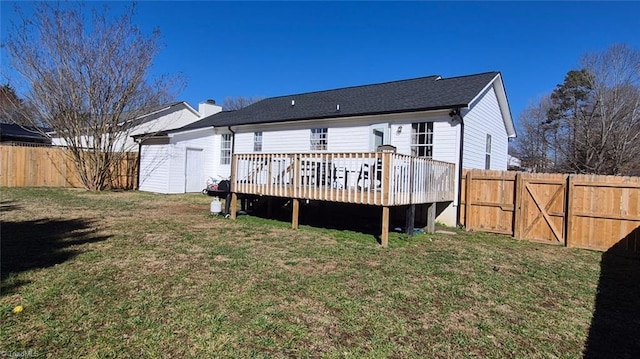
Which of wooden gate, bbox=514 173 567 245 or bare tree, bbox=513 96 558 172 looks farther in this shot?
bare tree, bbox=513 96 558 172

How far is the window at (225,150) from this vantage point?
16636 mm

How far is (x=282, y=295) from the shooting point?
4.04 m

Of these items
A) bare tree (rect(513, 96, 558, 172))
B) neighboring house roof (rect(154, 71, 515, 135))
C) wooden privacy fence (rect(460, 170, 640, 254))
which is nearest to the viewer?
wooden privacy fence (rect(460, 170, 640, 254))

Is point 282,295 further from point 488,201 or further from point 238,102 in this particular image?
point 238,102

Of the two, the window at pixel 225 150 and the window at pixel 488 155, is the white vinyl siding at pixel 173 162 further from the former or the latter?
the window at pixel 488 155

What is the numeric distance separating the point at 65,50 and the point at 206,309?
15.6 metres

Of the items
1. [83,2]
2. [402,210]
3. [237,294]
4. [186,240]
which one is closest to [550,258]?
[402,210]

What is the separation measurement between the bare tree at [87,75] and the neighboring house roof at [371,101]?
122 inches

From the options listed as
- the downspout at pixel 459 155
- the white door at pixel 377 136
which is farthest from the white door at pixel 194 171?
the downspout at pixel 459 155

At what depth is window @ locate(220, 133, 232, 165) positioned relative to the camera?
54.6 ft

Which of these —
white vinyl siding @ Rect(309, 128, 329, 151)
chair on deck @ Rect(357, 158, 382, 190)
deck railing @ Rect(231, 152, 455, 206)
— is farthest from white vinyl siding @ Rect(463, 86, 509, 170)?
white vinyl siding @ Rect(309, 128, 329, 151)

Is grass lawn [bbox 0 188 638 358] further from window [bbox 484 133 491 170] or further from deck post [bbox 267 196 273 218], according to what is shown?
window [bbox 484 133 491 170]

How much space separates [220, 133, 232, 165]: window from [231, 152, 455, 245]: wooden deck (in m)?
7.31

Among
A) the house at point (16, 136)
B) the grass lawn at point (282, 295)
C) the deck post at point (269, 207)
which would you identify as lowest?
the grass lawn at point (282, 295)
